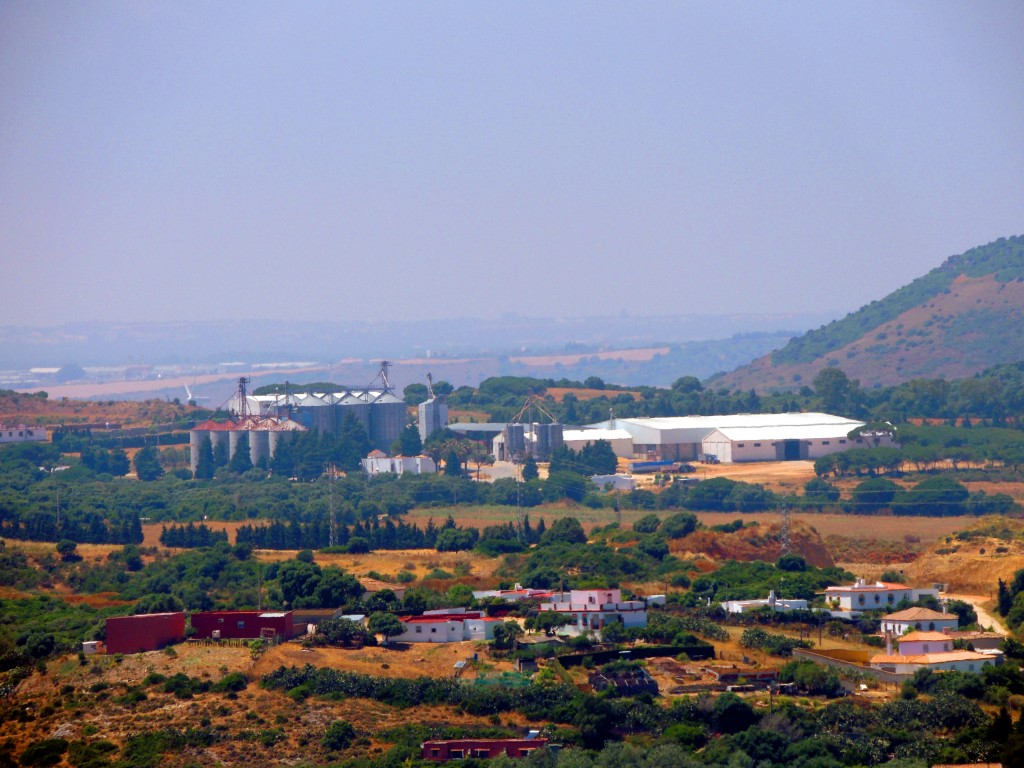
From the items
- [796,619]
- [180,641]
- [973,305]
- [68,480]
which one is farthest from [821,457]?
[973,305]

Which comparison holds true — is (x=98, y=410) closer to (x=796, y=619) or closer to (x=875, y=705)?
(x=796, y=619)

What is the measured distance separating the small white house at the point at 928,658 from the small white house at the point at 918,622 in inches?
69.5

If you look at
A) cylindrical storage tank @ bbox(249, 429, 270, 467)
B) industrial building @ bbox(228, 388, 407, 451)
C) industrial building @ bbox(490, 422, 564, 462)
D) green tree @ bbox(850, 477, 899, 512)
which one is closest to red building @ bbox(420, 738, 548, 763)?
green tree @ bbox(850, 477, 899, 512)

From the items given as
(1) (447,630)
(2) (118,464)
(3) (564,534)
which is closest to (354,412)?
(2) (118,464)

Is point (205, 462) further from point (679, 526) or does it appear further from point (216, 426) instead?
point (679, 526)

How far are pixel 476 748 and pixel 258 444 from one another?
5525cm

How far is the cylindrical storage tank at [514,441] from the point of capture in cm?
8719

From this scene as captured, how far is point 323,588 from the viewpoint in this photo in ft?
154

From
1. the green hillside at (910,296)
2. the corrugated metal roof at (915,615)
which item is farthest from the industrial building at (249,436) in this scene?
the green hillside at (910,296)

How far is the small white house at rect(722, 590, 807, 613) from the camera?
1801 inches

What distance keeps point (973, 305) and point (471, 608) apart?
13054cm

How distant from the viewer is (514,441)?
8769 cm

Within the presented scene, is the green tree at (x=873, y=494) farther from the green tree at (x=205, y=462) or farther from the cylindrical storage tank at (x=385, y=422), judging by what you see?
the green tree at (x=205, y=462)

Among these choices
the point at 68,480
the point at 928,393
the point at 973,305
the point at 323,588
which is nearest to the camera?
the point at 323,588
